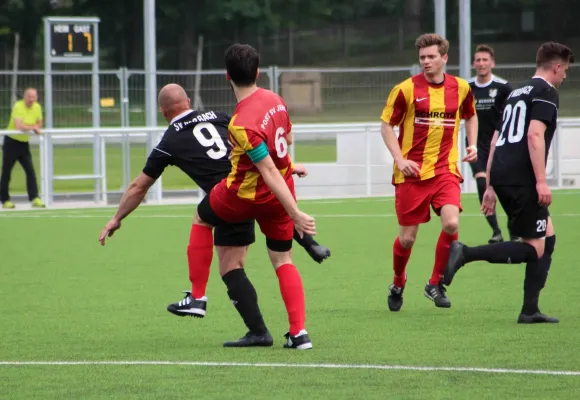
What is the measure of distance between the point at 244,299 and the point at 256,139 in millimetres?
1106

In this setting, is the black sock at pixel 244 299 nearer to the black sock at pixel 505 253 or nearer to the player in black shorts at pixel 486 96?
the black sock at pixel 505 253

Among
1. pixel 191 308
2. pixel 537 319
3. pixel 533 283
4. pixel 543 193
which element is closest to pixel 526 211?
pixel 543 193

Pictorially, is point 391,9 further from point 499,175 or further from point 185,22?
point 499,175

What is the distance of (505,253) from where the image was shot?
26.1ft

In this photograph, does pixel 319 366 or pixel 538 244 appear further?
pixel 538 244

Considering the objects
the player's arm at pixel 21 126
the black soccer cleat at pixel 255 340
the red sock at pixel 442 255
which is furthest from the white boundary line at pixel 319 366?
Result: the player's arm at pixel 21 126

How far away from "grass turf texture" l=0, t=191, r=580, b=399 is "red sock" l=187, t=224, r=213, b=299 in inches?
12.3

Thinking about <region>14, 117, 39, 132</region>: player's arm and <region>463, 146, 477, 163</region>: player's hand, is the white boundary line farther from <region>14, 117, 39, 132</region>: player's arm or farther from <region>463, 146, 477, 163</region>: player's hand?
<region>14, 117, 39, 132</region>: player's arm

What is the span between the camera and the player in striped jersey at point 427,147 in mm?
8977

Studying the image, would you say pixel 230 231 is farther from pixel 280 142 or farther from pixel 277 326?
pixel 277 326

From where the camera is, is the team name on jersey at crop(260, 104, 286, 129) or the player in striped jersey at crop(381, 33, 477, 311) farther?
the player in striped jersey at crop(381, 33, 477, 311)

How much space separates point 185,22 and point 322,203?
1000 inches

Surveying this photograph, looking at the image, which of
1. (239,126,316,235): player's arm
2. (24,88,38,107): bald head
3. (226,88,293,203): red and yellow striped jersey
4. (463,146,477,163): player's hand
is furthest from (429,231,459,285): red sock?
A: (24,88,38,107): bald head

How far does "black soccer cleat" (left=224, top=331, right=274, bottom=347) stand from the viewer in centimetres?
746
